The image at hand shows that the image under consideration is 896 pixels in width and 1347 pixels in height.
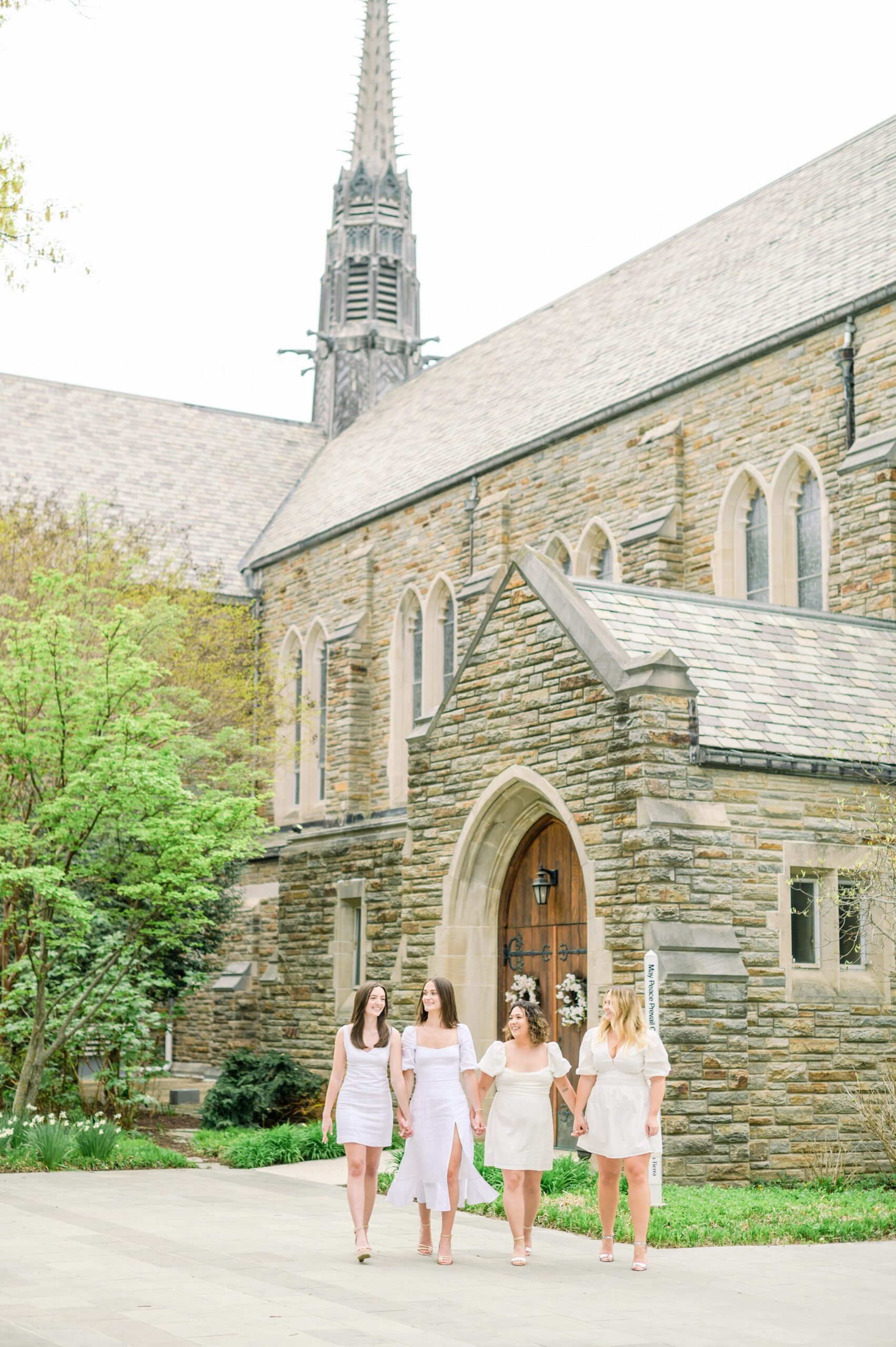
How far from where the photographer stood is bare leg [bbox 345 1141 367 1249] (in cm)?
897

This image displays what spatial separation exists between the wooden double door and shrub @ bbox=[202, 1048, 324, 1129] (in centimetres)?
339

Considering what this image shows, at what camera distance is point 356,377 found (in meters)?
40.8

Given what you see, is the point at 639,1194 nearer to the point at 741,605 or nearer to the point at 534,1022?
the point at 534,1022

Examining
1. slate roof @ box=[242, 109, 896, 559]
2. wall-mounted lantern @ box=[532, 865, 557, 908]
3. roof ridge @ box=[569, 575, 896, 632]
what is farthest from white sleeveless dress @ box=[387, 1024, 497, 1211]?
slate roof @ box=[242, 109, 896, 559]

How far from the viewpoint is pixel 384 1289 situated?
8.09 metres

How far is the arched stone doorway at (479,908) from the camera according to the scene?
1460 centimetres

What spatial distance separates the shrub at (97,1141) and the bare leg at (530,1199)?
6185mm

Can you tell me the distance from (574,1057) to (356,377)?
1145 inches

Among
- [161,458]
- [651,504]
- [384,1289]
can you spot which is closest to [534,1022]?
[384,1289]

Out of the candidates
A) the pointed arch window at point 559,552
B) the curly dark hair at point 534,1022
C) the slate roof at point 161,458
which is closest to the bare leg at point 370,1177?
the curly dark hair at point 534,1022

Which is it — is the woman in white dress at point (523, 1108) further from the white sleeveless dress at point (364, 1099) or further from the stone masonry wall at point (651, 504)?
the stone masonry wall at point (651, 504)

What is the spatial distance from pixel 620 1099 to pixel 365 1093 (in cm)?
143

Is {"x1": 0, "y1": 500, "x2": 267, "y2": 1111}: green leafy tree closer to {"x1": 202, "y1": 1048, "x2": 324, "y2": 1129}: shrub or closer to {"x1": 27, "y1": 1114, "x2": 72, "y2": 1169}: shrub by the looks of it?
{"x1": 27, "y1": 1114, "x2": 72, "y2": 1169}: shrub

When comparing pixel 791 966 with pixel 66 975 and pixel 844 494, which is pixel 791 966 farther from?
pixel 66 975
